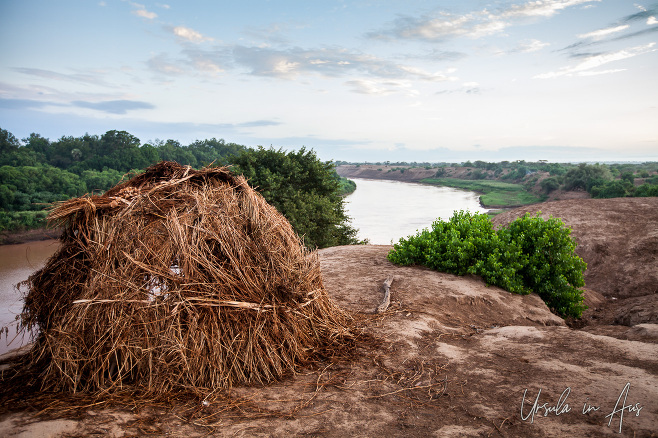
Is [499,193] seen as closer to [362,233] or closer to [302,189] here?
[362,233]

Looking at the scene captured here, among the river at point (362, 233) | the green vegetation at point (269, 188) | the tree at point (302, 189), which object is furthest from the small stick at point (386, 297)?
the tree at point (302, 189)

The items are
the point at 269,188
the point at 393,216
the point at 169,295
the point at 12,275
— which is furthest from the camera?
the point at 393,216

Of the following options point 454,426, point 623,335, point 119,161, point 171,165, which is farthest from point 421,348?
point 119,161

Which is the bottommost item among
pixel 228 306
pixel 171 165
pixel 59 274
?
pixel 228 306

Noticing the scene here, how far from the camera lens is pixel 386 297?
796 centimetres

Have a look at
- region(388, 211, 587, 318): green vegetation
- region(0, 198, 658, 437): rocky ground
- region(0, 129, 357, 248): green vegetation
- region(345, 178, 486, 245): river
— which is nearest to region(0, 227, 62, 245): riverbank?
region(0, 129, 357, 248): green vegetation

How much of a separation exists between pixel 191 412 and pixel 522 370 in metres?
4.11

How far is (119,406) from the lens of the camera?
3992mm

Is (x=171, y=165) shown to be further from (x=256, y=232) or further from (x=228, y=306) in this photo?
(x=228, y=306)

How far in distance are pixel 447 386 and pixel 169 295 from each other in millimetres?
3504

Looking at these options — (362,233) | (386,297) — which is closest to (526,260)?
(386,297)

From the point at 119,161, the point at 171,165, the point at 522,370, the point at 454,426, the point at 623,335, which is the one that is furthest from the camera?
the point at 119,161

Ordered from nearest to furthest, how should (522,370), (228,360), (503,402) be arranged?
(503,402), (228,360), (522,370)

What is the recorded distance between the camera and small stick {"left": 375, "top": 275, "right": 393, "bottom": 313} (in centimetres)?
751
